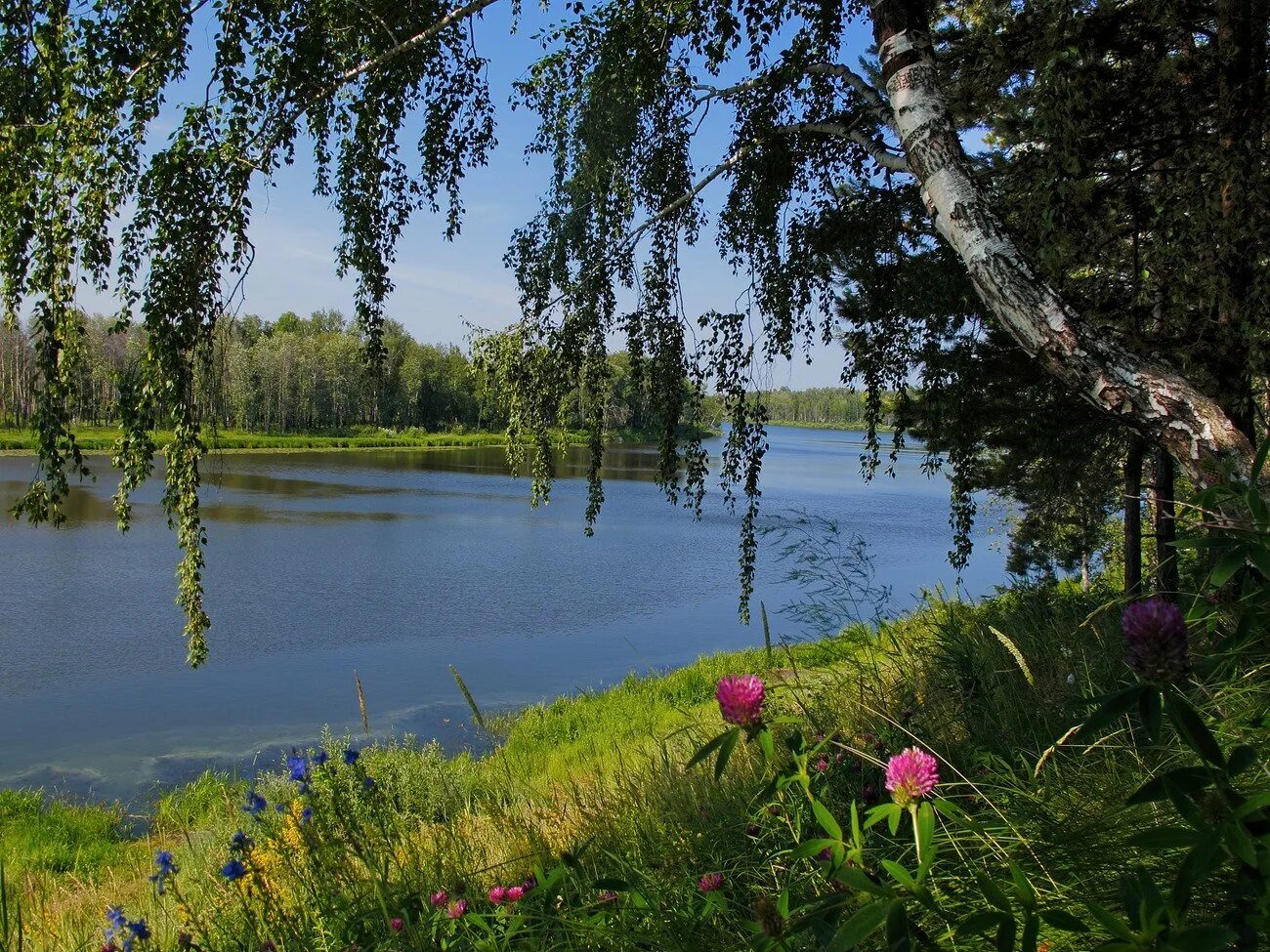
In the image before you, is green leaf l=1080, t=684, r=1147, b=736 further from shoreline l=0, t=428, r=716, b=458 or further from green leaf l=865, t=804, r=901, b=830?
shoreline l=0, t=428, r=716, b=458

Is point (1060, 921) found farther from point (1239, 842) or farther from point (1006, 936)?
point (1239, 842)

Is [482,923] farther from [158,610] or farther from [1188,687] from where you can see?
[158,610]

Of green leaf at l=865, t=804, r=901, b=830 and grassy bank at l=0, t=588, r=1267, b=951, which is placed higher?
green leaf at l=865, t=804, r=901, b=830

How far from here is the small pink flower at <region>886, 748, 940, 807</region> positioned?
110 cm

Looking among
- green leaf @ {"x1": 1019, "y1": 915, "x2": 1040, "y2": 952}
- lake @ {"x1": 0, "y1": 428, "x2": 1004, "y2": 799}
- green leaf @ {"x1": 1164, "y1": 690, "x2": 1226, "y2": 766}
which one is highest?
green leaf @ {"x1": 1164, "y1": 690, "x2": 1226, "y2": 766}

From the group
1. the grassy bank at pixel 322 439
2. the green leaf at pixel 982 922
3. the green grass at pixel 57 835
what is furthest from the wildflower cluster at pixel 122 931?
the grassy bank at pixel 322 439

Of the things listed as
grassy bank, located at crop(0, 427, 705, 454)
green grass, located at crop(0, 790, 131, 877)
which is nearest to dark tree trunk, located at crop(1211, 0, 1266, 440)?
green grass, located at crop(0, 790, 131, 877)

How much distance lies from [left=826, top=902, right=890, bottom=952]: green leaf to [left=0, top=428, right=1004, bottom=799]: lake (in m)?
3.16

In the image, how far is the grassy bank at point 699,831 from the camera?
167cm

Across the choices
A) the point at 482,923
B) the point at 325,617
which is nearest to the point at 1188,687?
the point at 482,923

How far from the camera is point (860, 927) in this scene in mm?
867

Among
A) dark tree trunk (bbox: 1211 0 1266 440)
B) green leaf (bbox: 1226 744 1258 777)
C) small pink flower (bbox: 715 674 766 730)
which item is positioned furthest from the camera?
dark tree trunk (bbox: 1211 0 1266 440)

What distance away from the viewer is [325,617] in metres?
14.4

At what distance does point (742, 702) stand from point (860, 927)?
0.48 meters
